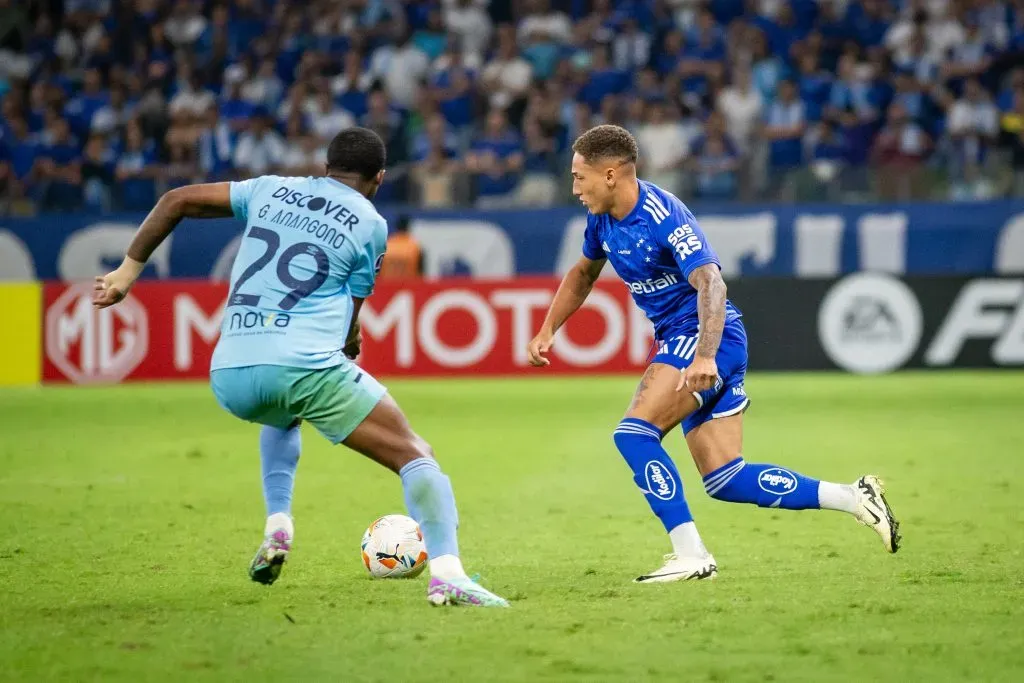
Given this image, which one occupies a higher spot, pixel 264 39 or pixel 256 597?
pixel 264 39

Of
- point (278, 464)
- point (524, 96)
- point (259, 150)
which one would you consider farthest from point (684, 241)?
point (259, 150)


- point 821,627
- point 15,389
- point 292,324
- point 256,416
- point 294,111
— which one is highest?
point 294,111

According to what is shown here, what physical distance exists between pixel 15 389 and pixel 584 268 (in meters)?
12.7

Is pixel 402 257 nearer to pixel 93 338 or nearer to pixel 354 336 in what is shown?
pixel 93 338

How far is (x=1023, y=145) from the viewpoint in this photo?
1877 cm

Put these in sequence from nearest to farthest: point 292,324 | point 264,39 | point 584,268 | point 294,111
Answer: point 292,324 < point 584,268 < point 294,111 < point 264,39

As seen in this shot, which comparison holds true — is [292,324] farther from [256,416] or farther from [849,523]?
[849,523]

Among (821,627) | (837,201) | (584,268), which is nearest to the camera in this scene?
(821,627)

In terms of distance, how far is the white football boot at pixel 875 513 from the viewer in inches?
263

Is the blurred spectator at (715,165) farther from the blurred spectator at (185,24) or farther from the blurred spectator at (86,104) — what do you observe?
the blurred spectator at (86,104)

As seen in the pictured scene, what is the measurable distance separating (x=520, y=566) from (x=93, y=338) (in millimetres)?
12154

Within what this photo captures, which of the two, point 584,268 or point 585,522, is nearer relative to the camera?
point 584,268

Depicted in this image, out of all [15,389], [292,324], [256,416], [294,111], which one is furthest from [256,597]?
[294,111]

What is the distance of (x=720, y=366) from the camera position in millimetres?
6594
